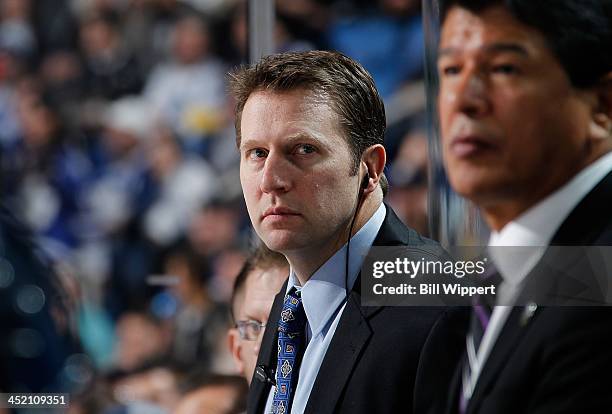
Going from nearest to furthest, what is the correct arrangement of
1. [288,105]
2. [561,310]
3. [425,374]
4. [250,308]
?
[561,310] < [425,374] < [288,105] < [250,308]

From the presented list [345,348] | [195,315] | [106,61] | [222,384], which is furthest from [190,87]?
[345,348]

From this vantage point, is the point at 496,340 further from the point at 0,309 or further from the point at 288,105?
the point at 0,309

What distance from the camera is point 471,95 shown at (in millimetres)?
1068

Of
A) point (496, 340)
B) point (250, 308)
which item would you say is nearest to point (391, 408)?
point (496, 340)

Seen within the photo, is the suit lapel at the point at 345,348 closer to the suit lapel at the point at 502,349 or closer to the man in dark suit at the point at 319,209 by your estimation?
the man in dark suit at the point at 319,209

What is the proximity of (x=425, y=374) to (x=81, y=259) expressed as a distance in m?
1.27

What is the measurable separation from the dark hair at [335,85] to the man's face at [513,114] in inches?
9.3

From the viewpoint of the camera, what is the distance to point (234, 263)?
7.28ft

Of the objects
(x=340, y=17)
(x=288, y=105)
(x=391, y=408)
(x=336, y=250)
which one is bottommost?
(x=391, y=408)

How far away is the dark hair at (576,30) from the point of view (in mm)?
1045

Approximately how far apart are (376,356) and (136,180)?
1152mm

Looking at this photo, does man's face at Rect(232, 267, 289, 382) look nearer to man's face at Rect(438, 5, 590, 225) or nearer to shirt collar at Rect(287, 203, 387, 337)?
shirt collar at Rect(287, 203, 387, 337)

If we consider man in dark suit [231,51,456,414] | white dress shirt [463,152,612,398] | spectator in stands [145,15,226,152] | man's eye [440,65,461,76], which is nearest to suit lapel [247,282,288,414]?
man in dark suit [231,51,456,414]

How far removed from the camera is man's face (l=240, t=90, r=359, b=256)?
1263 mm
